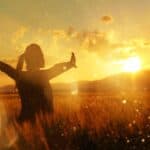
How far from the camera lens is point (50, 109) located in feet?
32.0

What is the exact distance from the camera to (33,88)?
9672mm

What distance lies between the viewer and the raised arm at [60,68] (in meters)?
9.81

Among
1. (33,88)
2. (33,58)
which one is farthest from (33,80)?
(33,58)

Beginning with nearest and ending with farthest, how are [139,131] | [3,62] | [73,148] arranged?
[73,148] → [139,131] → [3,62]

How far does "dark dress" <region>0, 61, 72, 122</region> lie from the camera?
31.1ft

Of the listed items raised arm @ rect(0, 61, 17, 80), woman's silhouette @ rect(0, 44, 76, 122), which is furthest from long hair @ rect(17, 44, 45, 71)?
raised arm @ rect(0, 61, 17, 80)

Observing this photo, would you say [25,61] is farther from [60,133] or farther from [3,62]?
[60,133]

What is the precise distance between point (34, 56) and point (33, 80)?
1.67 ft

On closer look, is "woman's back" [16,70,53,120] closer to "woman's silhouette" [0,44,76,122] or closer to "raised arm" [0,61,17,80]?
"woman's silhouette" [0,44,76,122]

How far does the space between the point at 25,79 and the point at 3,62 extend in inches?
20.5

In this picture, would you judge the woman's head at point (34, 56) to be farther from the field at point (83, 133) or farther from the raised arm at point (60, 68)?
the field at point (83, 133)

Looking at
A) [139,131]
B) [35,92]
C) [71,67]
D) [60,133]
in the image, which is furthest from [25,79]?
[139,131]

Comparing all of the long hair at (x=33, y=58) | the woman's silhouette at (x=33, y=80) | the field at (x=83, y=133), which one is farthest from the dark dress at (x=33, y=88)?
the field at (x=83, y=133)

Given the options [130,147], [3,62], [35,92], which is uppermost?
[3,62]
